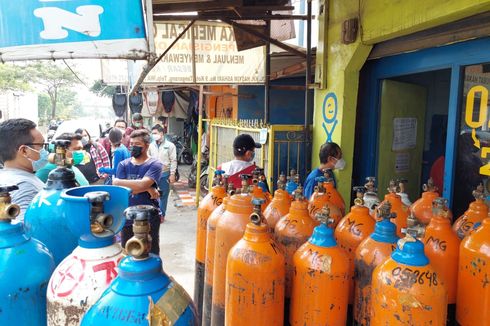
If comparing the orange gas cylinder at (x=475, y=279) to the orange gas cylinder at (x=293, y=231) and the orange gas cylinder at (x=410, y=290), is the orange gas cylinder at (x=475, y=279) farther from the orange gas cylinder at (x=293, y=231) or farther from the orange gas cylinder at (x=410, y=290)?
the orange gas cylinder at (x=293, y=231)

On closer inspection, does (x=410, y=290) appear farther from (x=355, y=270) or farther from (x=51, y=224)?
(x=51, y=224)

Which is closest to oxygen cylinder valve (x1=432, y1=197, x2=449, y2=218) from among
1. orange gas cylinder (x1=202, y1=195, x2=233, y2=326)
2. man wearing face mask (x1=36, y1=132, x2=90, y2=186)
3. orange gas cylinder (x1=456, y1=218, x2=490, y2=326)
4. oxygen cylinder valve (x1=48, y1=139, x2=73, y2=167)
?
orange gas cylinder (x1=456, y1=218, x2=490, y2=326)

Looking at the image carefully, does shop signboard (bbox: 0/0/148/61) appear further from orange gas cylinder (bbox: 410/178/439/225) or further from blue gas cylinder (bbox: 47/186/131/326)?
orange gas cylinder (bbox: 410/178/439/225)

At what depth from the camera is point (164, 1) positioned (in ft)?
12.0

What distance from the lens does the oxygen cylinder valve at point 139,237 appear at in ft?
3.01

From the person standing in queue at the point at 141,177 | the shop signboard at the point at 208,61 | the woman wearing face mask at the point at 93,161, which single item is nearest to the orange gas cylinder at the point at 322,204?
the person standing in queue at the point at 141,177

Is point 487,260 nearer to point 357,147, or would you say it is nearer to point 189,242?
point 357,147

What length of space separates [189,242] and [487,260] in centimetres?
431

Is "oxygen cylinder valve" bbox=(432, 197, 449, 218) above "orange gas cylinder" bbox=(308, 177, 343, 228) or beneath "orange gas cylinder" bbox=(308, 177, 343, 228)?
above

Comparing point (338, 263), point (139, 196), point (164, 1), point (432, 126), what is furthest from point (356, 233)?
point (432, 126)

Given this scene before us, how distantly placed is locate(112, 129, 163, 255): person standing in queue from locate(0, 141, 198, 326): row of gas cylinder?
6.76ft

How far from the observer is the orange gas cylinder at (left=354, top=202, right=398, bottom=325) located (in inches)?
50.8

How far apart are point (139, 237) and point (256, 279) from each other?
20.3 inches

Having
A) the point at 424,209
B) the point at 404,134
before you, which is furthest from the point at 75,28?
the point at 404,134
